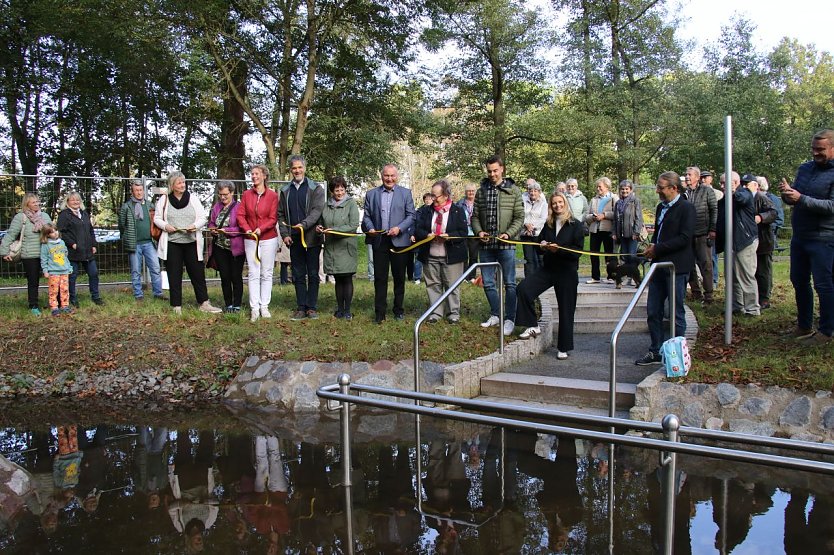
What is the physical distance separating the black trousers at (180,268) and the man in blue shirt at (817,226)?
25.6ft

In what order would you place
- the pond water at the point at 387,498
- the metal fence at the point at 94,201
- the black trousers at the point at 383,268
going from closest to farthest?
the pond water at the point at 387,498, the black trousers at the point at 383,268, the metal fence at the point at 94,201

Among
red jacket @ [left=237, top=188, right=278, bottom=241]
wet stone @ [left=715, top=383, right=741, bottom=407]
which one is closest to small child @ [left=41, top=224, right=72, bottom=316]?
red jacket @ [left=237, top=188, right=278, bottom=241]

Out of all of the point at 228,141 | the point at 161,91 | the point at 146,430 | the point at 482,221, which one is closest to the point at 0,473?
the point at 146,430

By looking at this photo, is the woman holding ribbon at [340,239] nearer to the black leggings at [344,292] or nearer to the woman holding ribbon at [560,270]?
the black leggings at [344,292]

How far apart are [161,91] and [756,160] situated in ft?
72.6

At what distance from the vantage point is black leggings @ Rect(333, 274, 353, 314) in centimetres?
959

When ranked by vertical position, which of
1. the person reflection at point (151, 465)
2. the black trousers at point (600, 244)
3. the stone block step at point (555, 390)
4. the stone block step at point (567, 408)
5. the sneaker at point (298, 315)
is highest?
the black trousers at point (600, 244)

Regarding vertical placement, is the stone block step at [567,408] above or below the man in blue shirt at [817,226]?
below

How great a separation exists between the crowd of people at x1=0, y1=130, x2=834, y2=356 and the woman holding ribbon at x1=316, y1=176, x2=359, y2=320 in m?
0.02

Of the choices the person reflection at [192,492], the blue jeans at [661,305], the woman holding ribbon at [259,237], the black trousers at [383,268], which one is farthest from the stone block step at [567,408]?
the woman holding ribbon at [259,237]

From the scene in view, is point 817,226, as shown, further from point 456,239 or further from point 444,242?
point 444,242

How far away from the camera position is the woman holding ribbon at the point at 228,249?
10.1 meters

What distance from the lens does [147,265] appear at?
11461 millimetres

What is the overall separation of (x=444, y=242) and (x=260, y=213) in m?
2.65
